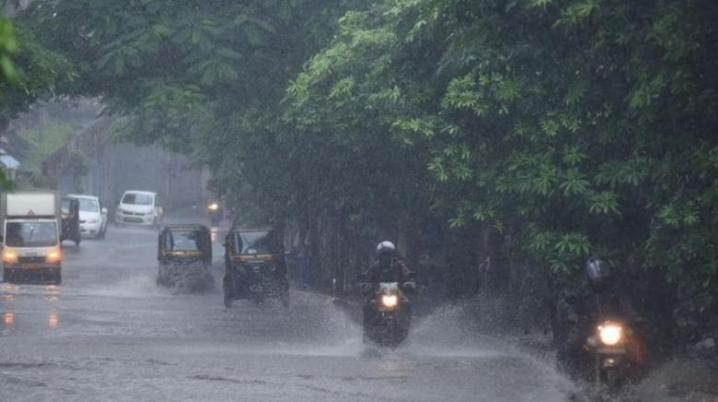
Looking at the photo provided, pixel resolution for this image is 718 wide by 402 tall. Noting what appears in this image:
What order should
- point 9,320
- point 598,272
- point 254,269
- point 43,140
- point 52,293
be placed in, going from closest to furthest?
point 598,272 → point 9,320 → point 254,269 → point 52,293 → point 43,140

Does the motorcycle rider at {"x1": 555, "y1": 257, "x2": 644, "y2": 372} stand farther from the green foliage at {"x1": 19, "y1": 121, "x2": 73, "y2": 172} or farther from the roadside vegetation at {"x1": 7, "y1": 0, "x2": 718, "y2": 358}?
the green foliage at {"x1": 19, "y1": 121, "x2": 73, "y2": 172}

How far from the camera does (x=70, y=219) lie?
183 feet

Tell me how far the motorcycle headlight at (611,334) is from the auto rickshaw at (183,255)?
26995 millimetres

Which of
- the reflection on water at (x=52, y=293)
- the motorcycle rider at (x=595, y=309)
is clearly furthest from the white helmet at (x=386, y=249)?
the reflection on water at (x=52, y=293)

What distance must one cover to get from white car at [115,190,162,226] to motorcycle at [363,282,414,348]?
54523 millimetres

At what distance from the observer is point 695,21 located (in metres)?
12.9

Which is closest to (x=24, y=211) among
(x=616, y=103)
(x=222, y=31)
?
(x=222, y=31)

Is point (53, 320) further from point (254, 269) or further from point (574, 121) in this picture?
point (574, 121)

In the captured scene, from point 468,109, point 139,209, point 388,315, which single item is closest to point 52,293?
point 388,315

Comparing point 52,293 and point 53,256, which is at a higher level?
point 53,256

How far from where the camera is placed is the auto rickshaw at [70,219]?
181ft

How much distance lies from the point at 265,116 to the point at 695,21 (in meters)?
18.2

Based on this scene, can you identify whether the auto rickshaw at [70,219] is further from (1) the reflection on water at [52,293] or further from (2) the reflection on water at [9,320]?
(2) the reflection on water at [9,320]

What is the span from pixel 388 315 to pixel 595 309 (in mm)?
6360
